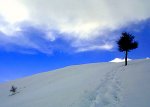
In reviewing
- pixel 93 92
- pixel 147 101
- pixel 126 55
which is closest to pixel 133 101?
pixel 147 101

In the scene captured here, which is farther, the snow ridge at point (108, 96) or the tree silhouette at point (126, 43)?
the tree silhouette at point (126, 43)

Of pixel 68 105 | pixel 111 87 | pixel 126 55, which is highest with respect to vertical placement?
pixel 126 55

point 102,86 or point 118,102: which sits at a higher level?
point 102,86

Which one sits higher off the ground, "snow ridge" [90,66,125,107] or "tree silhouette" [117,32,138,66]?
"tree silhouette" [117,32,138,66]

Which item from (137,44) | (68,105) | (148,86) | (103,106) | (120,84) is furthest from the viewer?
(137,44)

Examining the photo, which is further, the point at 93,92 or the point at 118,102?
the point at 93,92

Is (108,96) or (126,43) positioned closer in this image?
(108,96)

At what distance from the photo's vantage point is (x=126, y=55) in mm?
46219

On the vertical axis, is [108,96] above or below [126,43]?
below

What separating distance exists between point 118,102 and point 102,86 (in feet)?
17.5

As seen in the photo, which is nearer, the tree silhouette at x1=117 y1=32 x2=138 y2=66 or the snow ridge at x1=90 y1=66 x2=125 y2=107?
the snow ridge at x1=90 y1=66 x2=125 y2=107

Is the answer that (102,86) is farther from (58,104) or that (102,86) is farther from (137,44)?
(137,44)

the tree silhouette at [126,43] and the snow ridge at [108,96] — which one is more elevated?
the tree silhouette at [126,43]

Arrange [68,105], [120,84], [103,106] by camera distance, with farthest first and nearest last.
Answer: [120,84], [68,105], [103,106]
